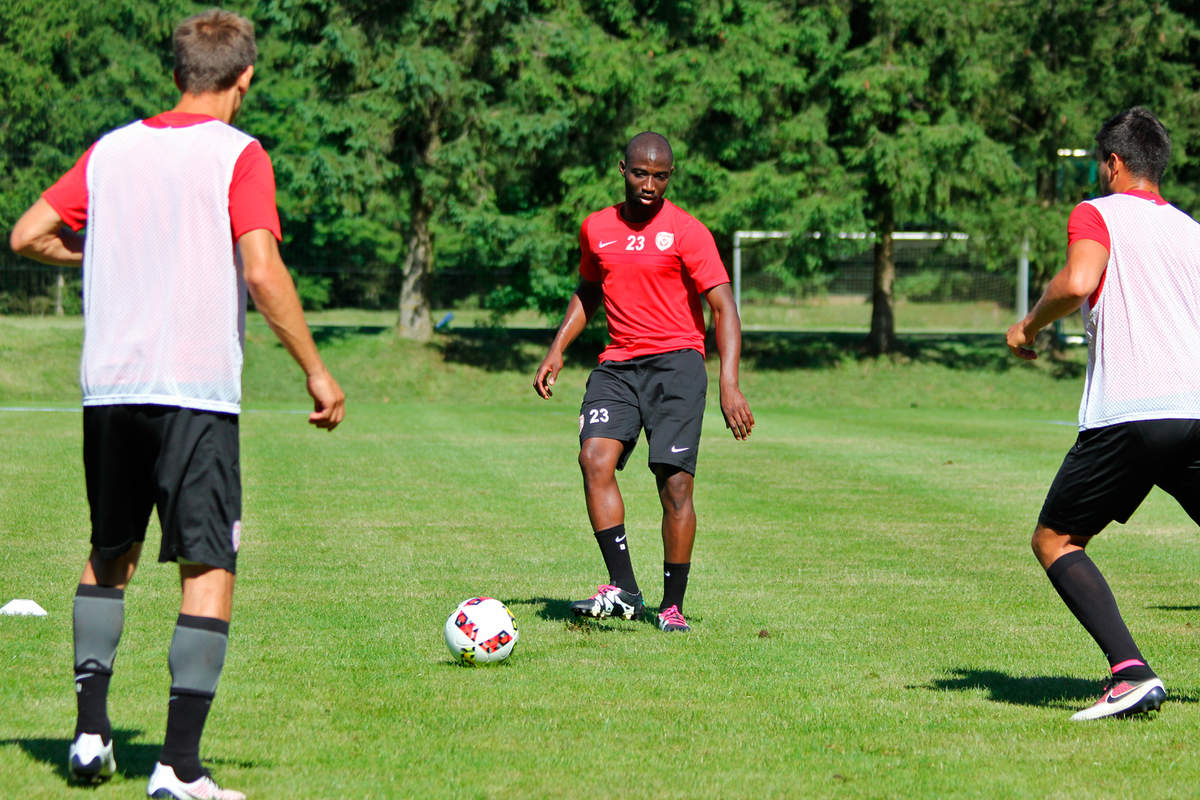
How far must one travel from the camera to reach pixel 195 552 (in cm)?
423

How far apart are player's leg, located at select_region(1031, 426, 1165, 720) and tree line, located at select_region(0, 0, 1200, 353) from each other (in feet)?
92.5

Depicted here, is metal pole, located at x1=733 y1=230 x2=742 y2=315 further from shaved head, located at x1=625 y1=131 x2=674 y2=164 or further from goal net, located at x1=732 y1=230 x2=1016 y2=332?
shaved head, located at x1=625 y1=131 x2=674 y2=164

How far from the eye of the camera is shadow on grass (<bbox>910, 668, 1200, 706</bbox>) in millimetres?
5887

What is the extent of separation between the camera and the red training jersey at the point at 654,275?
294 inches

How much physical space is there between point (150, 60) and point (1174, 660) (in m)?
49.1

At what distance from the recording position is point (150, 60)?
50281mm

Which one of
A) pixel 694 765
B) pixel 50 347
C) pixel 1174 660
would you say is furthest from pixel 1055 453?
pixel 50 347

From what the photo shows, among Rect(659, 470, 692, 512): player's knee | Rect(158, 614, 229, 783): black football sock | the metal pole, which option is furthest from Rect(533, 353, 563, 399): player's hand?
the metal pole

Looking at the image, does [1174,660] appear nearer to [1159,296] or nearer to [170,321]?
[1159,296]

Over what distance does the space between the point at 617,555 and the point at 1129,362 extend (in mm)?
3010

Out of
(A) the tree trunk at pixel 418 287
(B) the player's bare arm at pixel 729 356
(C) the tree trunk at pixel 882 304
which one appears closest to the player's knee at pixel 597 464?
(B) the player's bare arm at pixel 729 356

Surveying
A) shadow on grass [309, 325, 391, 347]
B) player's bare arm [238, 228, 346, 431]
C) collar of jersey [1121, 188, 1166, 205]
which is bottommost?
shadow on grass [309, 325, 391, 347]

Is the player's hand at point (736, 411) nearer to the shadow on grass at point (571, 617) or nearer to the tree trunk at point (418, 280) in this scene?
the shadow on grass at point (571, 617)

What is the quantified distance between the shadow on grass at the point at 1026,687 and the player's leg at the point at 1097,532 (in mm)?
246
